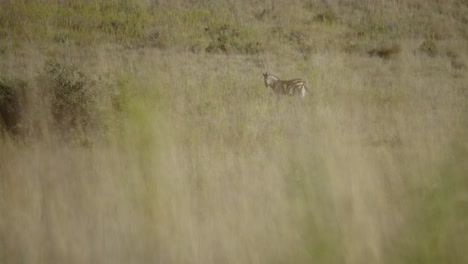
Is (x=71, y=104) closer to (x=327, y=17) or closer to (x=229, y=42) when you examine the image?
(x=229, y=42)

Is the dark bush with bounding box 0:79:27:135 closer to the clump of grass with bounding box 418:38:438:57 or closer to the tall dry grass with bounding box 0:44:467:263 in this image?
the tall dry grass with bounding box 0:44:467:263

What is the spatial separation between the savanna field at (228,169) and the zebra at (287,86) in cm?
24

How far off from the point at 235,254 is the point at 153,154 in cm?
115

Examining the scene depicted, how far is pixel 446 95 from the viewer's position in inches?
394

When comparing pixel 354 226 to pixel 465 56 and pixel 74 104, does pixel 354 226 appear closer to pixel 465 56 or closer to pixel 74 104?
pixel 74 104

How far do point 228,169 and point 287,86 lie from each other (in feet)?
19.3

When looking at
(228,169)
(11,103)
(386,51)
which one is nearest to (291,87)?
(11,103)

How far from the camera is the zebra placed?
999cm

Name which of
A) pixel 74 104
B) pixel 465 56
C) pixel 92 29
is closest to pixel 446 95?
pixel 465 56

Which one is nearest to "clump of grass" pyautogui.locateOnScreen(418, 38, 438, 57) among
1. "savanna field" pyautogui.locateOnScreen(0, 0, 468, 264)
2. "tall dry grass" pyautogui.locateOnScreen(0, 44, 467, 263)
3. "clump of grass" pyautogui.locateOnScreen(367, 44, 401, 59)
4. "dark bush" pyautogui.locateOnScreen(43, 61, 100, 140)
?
"clump of grass" pyautogui.locateOnScreen(367, 44, 401, 59)

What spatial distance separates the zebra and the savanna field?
0.78 ft

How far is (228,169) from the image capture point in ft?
15.3

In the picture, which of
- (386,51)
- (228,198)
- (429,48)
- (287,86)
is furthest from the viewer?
(429,48)

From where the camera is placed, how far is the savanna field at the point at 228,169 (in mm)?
3504
